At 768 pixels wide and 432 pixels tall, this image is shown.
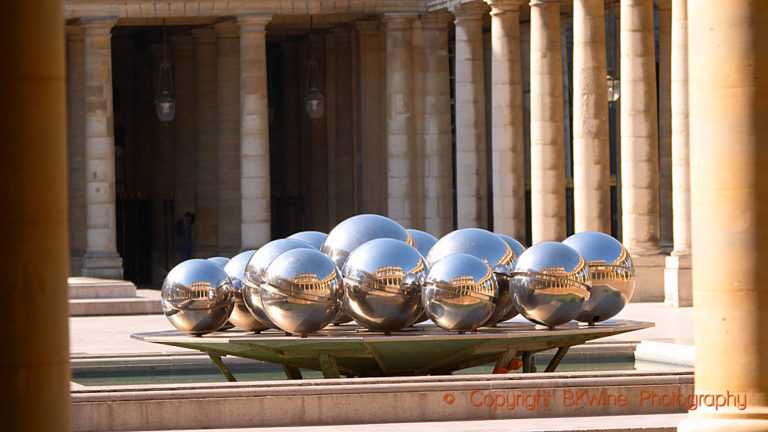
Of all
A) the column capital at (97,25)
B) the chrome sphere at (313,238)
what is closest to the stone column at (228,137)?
the column capital at (97,25)

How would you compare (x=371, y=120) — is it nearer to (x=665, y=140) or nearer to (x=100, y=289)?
(x=665, y=140)

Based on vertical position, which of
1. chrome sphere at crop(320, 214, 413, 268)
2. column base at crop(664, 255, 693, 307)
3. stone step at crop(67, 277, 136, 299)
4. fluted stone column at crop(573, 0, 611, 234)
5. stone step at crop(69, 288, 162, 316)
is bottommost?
stone step at crop(69, 288, 162, 316)

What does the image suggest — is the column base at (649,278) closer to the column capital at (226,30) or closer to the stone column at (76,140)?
the column capital at (226,30)

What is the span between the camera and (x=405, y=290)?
87.5ft

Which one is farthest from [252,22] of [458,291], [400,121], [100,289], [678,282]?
[458,291]

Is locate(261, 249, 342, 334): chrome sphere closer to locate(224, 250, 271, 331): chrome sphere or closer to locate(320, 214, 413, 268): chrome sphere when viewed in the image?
locate(224, 250, 271, 331): chrome sphere

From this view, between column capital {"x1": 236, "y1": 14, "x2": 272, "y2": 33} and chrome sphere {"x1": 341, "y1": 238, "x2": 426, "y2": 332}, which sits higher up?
column capital {"x1": 236, "y1": 14, "x2": 272, "y2": 33}

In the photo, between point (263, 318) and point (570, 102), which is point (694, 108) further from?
point (570, 102)

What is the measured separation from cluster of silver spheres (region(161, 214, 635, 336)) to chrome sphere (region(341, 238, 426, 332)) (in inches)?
0.6

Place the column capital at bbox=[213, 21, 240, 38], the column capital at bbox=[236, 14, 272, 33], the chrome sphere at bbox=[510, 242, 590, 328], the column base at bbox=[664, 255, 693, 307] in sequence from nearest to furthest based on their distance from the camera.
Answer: the chrome sphere at bbox=[510, 242, 590, 328], the column base at bbox=[664, 255, 693, 307], the column capital at bbox=[236, 14, 272, 33], the column capital at bbox=[213, 21, 240, 38]

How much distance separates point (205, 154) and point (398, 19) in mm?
15069

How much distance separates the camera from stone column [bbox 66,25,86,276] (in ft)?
225

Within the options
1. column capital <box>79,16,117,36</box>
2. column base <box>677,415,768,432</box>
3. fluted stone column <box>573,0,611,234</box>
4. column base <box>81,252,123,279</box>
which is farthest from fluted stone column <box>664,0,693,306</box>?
column base <box>677,415,768,432</box>

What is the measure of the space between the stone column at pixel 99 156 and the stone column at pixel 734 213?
50.9 metres
